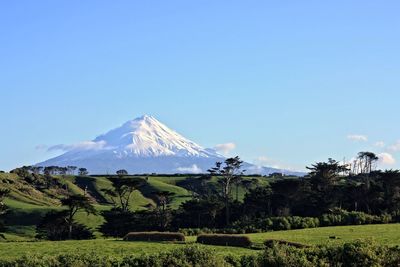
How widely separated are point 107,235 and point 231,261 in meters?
60.0

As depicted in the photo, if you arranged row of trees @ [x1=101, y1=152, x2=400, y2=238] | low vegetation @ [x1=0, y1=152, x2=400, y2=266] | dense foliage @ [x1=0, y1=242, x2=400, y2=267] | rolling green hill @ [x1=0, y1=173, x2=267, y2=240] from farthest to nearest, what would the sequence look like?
rolling green hill @ [x1=0, y1=173, x2=267, y2=240]
row of trees @ [x1=101, y1=152, x2=400, y2=238]
low vegetation @ [x1=0, y1=152, x2=400, y2=266]
dense foliage @ [x1=0, y1=242, x2=400, y2=267]

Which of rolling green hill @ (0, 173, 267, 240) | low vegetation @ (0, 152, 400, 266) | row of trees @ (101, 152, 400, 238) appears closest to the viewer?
low vegetation @ (0, 152, 400, 266)

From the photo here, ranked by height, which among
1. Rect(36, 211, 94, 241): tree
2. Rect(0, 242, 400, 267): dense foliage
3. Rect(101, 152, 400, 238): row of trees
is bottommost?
Rect(36, 211, 94, 241): tree

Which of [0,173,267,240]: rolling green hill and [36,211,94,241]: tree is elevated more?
[0,173,267,240]: rolling green hill

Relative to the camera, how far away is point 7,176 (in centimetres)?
14338

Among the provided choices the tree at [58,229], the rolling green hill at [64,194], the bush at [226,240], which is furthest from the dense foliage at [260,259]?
the rolling green hill at [64,194]

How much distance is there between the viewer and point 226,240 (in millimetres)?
57156

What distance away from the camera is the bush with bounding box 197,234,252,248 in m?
55.9

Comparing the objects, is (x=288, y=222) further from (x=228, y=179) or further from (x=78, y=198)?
(x=228, y=179)

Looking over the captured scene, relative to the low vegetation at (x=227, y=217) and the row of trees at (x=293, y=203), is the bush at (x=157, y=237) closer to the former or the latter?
the low vegetation at (x=227, y=217)

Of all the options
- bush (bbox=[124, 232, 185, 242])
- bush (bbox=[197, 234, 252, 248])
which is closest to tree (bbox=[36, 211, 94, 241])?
bush (bbox=[124, 232, 185, 242])

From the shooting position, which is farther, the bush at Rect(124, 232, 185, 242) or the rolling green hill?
the rolling green hill

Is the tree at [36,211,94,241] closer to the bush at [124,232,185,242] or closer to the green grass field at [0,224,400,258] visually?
the green grass field at [0,224,400,258]

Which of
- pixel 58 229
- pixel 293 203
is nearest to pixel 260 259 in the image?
pixel 58 229
